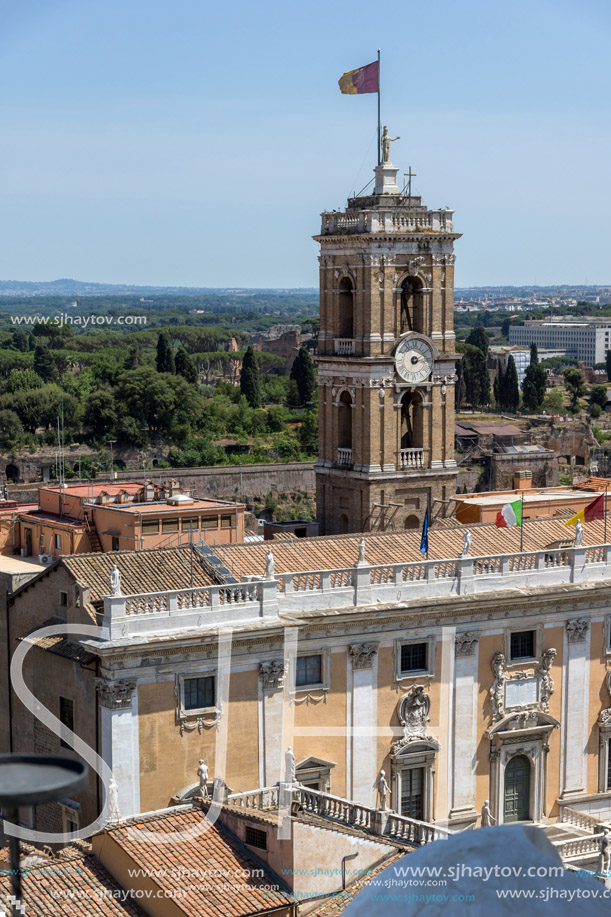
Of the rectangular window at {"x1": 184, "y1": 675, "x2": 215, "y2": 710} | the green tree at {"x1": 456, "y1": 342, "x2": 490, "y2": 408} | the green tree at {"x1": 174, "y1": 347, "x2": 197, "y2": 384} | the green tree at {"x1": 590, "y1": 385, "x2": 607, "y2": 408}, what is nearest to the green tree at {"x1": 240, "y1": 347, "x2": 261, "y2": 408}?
the green tree at {"x1": 174, "y1": 347, "x2": 197, "y2": 384}

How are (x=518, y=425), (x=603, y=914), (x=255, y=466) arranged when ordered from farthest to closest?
(x=518, y=425)
(x=255, y=466)
(x=603, y=914)

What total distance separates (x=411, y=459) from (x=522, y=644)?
8.32 meters

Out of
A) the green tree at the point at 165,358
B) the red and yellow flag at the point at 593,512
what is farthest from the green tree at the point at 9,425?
the red and yellow flag at the point at 593,512

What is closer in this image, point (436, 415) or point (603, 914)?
point (603, 914)

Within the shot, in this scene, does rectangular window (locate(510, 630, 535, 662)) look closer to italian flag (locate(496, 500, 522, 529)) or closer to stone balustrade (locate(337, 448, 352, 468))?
italian flag (locate(496, 500, 522, 529))

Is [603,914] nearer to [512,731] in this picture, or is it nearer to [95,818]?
[95,818]

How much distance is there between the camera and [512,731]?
91.9 feet

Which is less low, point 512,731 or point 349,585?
point 349,585

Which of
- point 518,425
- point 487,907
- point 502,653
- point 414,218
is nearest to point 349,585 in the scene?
point 502,653

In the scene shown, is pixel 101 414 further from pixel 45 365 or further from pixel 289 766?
pixel 289 766

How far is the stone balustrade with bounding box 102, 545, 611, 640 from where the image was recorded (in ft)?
76.7

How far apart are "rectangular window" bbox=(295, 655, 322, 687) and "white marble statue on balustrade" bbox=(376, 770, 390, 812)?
83.0 inches

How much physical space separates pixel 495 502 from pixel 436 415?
299cm

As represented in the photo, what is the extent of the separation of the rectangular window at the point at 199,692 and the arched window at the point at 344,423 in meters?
12.4
